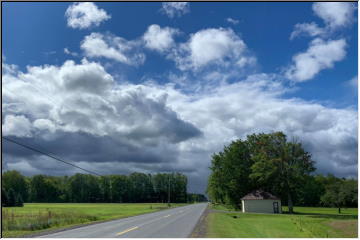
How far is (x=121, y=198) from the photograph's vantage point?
174125 mm

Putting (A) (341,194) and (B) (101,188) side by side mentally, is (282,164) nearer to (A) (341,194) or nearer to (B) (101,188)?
(A) (341,194)

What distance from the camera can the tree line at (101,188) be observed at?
533ft

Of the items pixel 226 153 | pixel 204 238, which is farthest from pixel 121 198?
pixel 204 238

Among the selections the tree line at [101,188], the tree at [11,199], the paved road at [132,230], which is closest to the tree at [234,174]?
the paved road at [132,230]

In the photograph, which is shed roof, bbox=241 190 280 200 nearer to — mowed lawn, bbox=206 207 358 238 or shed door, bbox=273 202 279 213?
shed door, bbox=273 202 279 213

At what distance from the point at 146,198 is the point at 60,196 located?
125 feet

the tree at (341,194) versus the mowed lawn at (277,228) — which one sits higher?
the mowed lawn at (277,228)

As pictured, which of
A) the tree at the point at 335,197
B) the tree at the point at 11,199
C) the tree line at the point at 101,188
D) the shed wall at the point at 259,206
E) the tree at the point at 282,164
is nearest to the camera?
the tree at the point at 282,164

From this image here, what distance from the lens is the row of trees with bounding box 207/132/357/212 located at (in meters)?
58.9

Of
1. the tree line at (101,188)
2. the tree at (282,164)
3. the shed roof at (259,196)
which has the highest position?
the tree at (282,164)

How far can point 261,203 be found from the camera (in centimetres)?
6225

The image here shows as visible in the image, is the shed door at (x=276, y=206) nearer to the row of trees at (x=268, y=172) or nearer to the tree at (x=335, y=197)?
the row of trees at (x=268, y=172)

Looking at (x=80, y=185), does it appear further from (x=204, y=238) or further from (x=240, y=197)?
(x=204, y=238)

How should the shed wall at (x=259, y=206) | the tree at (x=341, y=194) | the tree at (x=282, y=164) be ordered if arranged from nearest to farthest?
the tree at (x=282, y=164) → the shed wall at (x=259, y=206) → the tree at (x=341, y=194)
